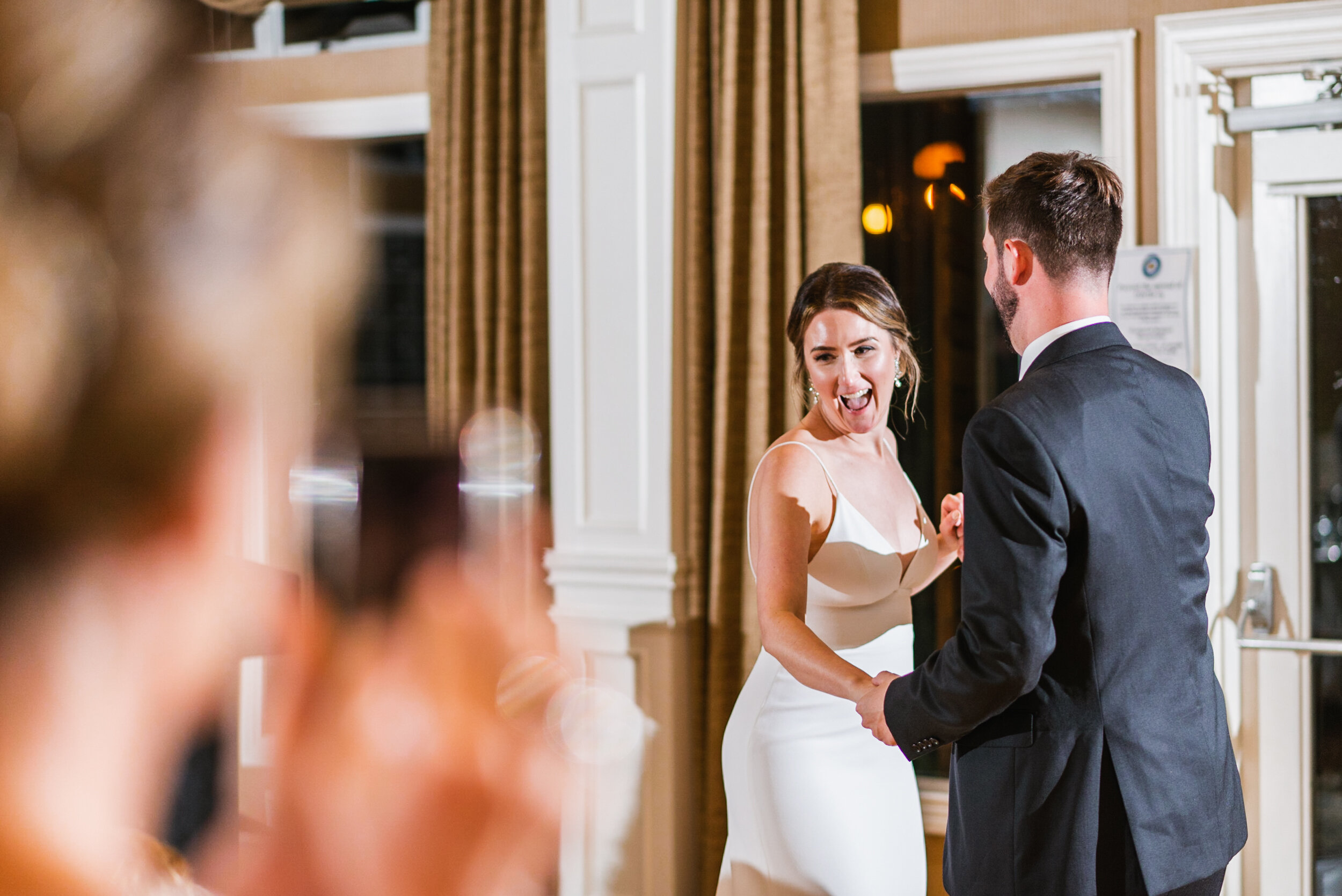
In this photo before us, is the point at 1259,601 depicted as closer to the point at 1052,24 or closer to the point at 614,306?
the point at 1052,24

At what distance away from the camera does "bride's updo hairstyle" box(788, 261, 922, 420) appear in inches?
76.8

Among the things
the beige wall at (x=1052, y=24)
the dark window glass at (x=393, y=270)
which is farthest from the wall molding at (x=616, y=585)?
the dark window glass at (x=393, y=270)

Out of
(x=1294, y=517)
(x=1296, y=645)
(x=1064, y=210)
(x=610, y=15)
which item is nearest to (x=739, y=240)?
(x=610, y=15)

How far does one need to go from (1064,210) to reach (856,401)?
64cm

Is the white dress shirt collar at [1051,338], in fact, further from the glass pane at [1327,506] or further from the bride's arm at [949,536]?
the glass pane at [1327,506]

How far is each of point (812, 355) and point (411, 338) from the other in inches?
65.2

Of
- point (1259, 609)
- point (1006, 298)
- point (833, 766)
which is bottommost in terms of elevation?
point (833, 766)

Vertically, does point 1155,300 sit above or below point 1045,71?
below

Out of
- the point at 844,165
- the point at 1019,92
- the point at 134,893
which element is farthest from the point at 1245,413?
the point at 134,893

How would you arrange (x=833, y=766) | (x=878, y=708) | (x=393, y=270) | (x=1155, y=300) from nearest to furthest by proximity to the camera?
(x=393, y=270) < (x=878, y=708) < (x=833, y=766) < (x=1155, y=300)

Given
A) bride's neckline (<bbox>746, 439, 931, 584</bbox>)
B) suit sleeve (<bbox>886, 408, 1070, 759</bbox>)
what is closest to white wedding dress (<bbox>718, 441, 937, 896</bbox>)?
bride's neckline (<bbox>746, 439, 931, 584</bbox>)

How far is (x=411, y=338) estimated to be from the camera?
1.24ft

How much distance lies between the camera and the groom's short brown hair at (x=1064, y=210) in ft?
4.62

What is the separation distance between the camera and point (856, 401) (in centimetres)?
198
